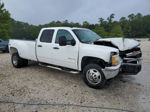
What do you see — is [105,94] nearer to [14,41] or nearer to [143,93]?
[143,93]

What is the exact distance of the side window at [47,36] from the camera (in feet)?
18.3

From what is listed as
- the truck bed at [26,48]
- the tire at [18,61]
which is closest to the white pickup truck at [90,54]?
the truck bed at [26,48]

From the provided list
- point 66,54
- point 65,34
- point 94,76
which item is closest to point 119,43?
point 94,76

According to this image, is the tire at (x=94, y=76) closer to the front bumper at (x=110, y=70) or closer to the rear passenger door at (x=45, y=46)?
the front bumper at (x=110, y=70)

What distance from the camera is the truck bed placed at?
20.0 feet

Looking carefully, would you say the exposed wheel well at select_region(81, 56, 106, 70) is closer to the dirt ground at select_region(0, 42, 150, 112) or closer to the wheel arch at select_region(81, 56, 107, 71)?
the wheel arch at select_region(81, 56, 107, 71)

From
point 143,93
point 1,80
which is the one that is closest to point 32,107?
point 1,80

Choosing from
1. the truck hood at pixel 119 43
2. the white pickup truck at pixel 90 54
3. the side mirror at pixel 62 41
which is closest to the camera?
the white pickup truck at pixel 90 54

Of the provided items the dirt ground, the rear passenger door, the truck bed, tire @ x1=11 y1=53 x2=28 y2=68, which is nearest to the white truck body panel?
the dirt ground

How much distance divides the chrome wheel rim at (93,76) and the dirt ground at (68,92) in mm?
259

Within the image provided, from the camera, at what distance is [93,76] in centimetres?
444

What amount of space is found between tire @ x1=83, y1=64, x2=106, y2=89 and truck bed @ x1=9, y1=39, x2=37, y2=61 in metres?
2.57

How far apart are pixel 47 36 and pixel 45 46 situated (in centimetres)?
42

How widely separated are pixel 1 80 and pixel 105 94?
3681 millimetres
